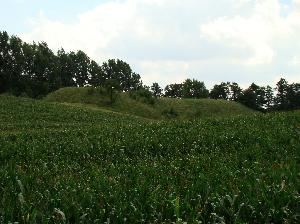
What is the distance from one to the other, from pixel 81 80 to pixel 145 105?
196 feet

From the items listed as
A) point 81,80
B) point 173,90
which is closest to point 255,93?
point 173,90

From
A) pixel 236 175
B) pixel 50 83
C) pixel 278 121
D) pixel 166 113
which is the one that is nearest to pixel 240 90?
pixel 166 113

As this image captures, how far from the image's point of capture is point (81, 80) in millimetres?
167000

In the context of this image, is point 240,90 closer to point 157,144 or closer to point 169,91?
point 169,91

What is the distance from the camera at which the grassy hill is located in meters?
105

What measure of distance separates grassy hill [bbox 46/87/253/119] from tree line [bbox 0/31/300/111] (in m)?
3.30

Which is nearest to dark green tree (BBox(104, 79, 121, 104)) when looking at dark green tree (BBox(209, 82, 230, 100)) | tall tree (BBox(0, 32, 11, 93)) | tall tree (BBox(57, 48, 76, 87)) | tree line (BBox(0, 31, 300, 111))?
tree line (BBox(0, 31, 300, 111))

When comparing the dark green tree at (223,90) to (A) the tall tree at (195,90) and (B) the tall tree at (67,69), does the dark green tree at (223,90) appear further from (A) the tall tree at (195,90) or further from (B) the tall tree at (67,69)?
(B) the tall tree at (67,69)

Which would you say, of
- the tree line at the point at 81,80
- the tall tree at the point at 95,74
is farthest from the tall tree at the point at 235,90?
the tall tree at the point at 95,74

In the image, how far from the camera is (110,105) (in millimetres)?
104000

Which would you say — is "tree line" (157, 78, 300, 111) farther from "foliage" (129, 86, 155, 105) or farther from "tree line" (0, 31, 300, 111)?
"foliage" (129, 86, 155, 105)

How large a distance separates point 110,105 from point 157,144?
83204mm

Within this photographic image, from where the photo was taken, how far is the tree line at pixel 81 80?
378 ft

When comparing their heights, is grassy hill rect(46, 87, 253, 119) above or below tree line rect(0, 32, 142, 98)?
below
